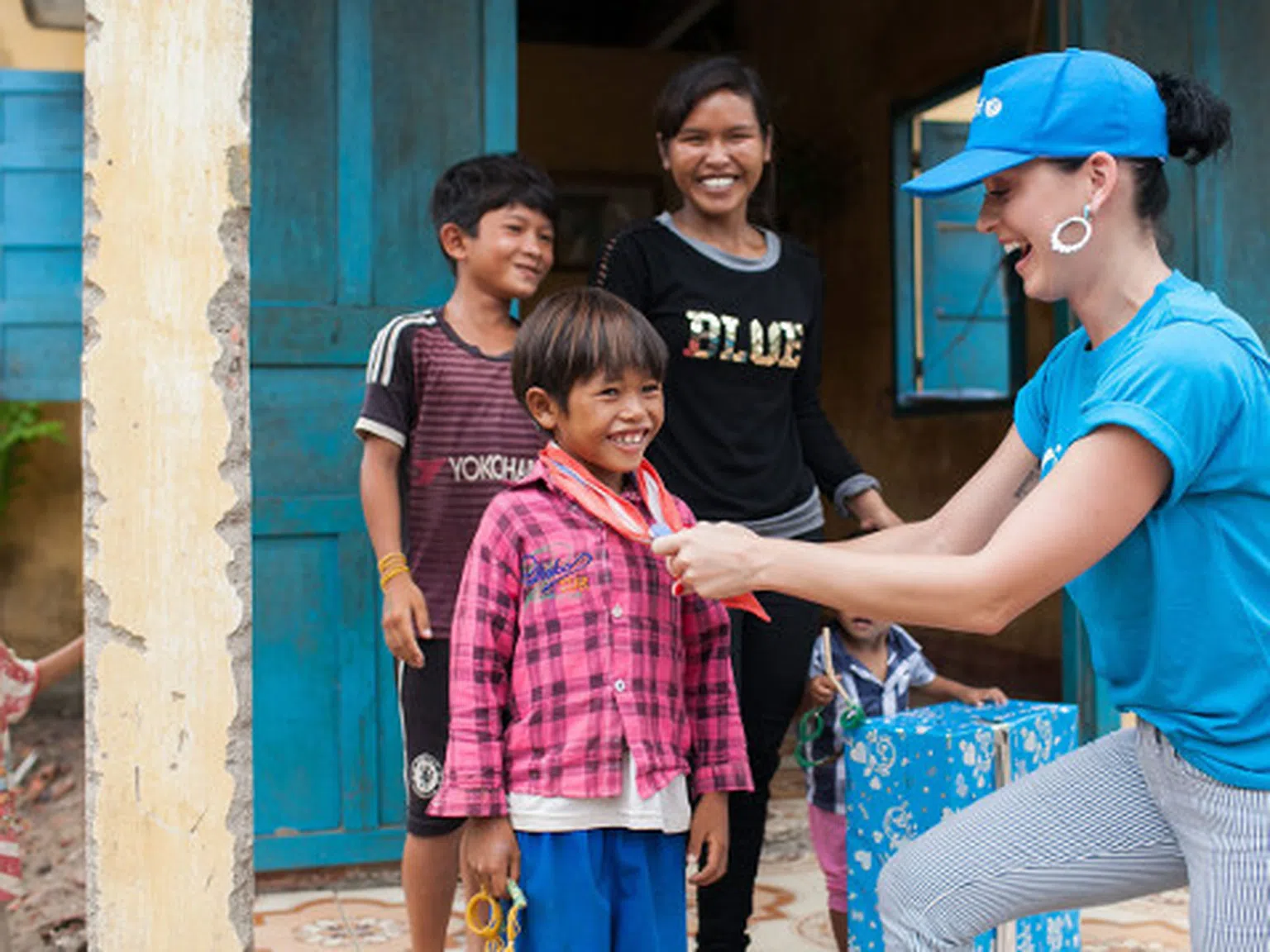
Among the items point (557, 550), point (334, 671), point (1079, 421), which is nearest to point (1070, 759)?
point (1079, 421)

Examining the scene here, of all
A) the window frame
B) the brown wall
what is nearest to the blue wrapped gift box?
the brown wall

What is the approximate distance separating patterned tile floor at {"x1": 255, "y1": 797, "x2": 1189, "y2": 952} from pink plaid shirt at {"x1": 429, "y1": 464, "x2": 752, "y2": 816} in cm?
138

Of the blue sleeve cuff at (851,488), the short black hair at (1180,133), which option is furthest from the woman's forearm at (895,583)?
the blue sleeve cuff at (851,488)

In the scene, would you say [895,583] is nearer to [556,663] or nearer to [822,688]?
[556,663]

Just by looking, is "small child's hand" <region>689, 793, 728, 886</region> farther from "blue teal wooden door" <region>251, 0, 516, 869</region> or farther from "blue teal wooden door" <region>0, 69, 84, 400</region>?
"blue teal wooden door" <region>0, 69, 84, 400</region>

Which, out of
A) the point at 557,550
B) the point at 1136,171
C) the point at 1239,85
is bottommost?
the point at 557,550

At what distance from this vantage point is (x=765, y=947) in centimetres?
335

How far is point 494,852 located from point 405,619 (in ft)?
2.23

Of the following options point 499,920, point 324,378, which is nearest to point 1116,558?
point 499,920

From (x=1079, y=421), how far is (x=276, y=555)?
2431mm

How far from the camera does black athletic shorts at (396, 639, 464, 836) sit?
2.74 meters

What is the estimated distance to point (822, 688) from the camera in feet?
10.0

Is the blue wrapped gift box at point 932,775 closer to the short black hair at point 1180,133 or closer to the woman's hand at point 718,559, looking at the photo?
the woman's hand at point 718,559

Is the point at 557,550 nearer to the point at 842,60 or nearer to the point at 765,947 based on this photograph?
the point at 765,947
